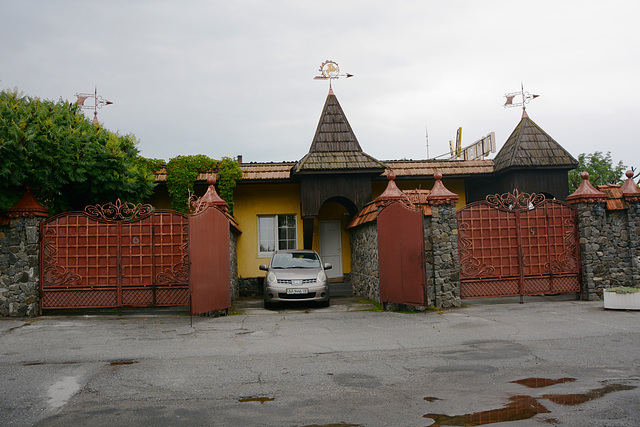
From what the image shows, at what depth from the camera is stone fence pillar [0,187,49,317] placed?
37.9 ft

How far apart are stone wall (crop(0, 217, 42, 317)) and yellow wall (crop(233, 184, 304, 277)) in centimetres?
730

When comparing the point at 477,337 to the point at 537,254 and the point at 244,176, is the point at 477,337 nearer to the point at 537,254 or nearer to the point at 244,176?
the point at 537,254

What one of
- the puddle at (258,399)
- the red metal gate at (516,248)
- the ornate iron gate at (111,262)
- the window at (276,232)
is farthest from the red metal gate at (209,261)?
the window at (276,232)

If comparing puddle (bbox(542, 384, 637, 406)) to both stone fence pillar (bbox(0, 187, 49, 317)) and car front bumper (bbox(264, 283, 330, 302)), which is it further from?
stone fence pillar (bbox(0, 187, 49, 317))

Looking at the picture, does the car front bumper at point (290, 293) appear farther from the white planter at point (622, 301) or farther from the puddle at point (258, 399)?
the puddle at point (258, 399)

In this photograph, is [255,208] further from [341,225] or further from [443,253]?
[443,253]

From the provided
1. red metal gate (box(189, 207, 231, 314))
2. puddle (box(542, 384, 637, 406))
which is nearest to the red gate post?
red metal gate (box(189, 207, 231, 314))

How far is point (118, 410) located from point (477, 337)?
5811 mm

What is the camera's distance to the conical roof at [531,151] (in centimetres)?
1662

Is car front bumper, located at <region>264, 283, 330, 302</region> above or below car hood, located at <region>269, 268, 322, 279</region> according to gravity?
below

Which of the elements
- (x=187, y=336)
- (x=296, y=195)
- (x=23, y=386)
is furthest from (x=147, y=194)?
(x=23, y=386)

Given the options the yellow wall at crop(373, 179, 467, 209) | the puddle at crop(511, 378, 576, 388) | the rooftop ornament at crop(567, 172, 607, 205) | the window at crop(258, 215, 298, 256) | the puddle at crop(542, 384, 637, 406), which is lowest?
the puddle at crop(511, 378, 576, 388)

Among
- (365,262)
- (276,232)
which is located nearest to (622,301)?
(365,262)

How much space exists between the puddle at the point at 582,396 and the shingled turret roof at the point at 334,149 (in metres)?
11.3
